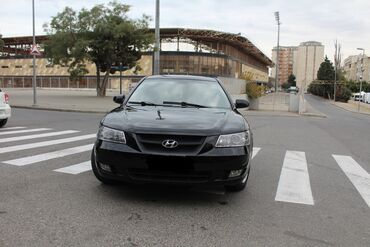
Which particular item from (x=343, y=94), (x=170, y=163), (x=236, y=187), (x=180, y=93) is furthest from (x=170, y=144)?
(x=343, y=94)

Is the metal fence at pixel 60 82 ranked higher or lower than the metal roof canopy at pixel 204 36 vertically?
lower

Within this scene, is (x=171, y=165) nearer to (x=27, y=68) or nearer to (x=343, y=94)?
(x=343, y=94)

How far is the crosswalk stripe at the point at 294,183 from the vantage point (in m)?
5.53

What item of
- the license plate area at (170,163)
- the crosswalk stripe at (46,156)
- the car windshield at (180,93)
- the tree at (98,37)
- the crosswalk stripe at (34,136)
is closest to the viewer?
the license plate area at (170,163)

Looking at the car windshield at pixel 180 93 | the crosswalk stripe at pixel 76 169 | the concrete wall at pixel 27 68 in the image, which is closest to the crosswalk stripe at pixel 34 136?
the crosswalk stripe at pixel 76 169

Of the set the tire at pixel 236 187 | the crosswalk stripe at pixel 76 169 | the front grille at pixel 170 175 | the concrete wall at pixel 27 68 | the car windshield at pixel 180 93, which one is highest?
the concrete wall at pixel 27 68

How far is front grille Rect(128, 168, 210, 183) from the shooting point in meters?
4.61

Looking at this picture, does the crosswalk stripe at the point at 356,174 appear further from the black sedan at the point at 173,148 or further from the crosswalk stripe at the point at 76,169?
the crosswalk stripe at the point at 76,169

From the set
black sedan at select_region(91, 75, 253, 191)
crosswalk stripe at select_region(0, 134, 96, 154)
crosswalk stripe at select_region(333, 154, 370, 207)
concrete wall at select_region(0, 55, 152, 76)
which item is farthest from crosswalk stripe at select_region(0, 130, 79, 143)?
concrete wall at select_region(0, 55, 152, 76)

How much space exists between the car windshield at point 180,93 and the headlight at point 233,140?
1.16 metres

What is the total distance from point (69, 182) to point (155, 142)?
1.96 m

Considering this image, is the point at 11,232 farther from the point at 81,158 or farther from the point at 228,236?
the point at 81,158

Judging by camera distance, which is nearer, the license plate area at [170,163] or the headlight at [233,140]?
Result: the license plate area at [170,163]

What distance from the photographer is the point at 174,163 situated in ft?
15.0
